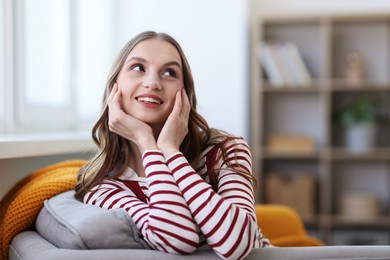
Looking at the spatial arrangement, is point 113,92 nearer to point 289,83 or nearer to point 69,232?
point 69,232

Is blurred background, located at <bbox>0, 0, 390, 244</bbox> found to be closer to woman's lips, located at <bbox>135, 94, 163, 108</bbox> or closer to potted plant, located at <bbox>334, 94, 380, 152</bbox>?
potted plant, located at <bbox>334, 94, 380, 152</bbox>

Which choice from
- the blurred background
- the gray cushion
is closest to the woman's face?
the gray cushion

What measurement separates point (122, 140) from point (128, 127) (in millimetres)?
164

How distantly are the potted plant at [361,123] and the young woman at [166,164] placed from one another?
2814 mm

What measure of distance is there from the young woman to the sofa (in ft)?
0.16

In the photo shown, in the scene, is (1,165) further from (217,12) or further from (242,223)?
(217,12)

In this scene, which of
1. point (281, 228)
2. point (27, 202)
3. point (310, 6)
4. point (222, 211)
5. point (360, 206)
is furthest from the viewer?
point (310, 6)

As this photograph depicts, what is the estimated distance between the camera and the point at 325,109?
171 inches

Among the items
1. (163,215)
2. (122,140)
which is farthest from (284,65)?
(163,215)

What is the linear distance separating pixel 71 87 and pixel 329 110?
190 cm

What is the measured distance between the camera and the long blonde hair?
1631 mm

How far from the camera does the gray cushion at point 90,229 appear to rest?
135 cm

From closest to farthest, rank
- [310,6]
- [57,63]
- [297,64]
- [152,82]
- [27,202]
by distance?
[152,82], [27,202], [57,63], [297,64], [310,6]

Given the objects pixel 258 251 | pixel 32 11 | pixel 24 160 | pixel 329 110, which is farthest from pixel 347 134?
pixel 258 251
